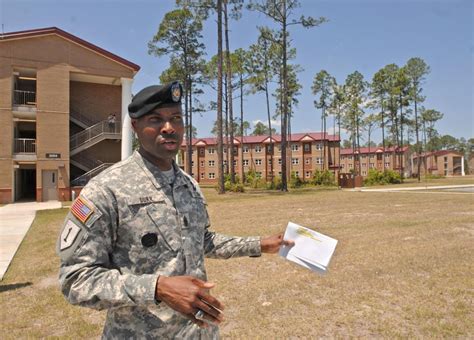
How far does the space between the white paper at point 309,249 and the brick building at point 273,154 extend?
2231 inches

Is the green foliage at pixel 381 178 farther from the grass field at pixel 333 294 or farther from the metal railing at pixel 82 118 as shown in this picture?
the grass field at pixel 333 294

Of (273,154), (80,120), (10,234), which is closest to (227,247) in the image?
(10,234)

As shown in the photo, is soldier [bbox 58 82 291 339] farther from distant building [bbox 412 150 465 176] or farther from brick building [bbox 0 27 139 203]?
distant building [bbox 412 150 465 176]

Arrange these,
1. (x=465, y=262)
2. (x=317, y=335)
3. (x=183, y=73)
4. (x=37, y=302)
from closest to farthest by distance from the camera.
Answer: (x=317, y=335)
(x=37, y=302)
(x=465, y=262)
(x=183, y=73)

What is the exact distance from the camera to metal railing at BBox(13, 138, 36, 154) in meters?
22.6

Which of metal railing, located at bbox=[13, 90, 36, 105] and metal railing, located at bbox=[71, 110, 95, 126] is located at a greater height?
metal railing, located at bbox=[13, 90, 36, 105]

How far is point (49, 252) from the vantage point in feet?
26.0

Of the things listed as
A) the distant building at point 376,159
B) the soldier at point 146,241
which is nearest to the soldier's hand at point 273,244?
the soldier at point 146,241

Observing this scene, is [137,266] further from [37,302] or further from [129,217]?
[37,302]

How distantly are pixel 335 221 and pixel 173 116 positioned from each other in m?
10.2

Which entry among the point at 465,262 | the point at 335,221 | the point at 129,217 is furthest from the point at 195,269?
the point at 335,221

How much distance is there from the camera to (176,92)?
1.68 metres

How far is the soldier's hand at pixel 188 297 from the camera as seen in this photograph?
1222mm

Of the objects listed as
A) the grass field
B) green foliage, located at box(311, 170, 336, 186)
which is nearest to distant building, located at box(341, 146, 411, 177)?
green foliage, located at box(311, 170, 336, 186)
